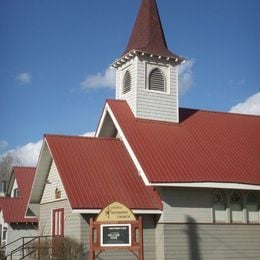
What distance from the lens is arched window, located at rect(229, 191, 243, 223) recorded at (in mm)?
23786

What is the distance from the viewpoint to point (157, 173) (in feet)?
71.7

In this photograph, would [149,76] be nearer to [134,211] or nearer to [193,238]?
[134,211]

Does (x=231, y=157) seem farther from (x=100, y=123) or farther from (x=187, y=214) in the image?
(x=100, y=123)

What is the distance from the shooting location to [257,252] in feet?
77.0

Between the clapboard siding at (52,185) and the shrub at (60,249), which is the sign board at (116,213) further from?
the clapboard siding at (52,185)

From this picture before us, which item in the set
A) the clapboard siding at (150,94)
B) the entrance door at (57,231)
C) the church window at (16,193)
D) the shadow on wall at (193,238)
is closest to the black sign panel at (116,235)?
the entrance door at (57,231)

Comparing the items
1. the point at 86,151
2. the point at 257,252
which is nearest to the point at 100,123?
the point at 86,151

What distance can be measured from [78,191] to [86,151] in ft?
11.0

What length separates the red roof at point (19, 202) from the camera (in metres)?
35.8

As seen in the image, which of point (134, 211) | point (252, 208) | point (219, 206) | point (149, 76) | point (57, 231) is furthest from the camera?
point (149, 76)

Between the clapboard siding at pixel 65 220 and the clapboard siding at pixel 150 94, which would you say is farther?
the clapboard siding at pixel 150 94

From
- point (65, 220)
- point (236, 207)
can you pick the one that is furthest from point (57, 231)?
point (236, 207)

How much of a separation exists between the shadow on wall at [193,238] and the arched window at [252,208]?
3259 mm

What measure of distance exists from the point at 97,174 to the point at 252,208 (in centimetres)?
782
